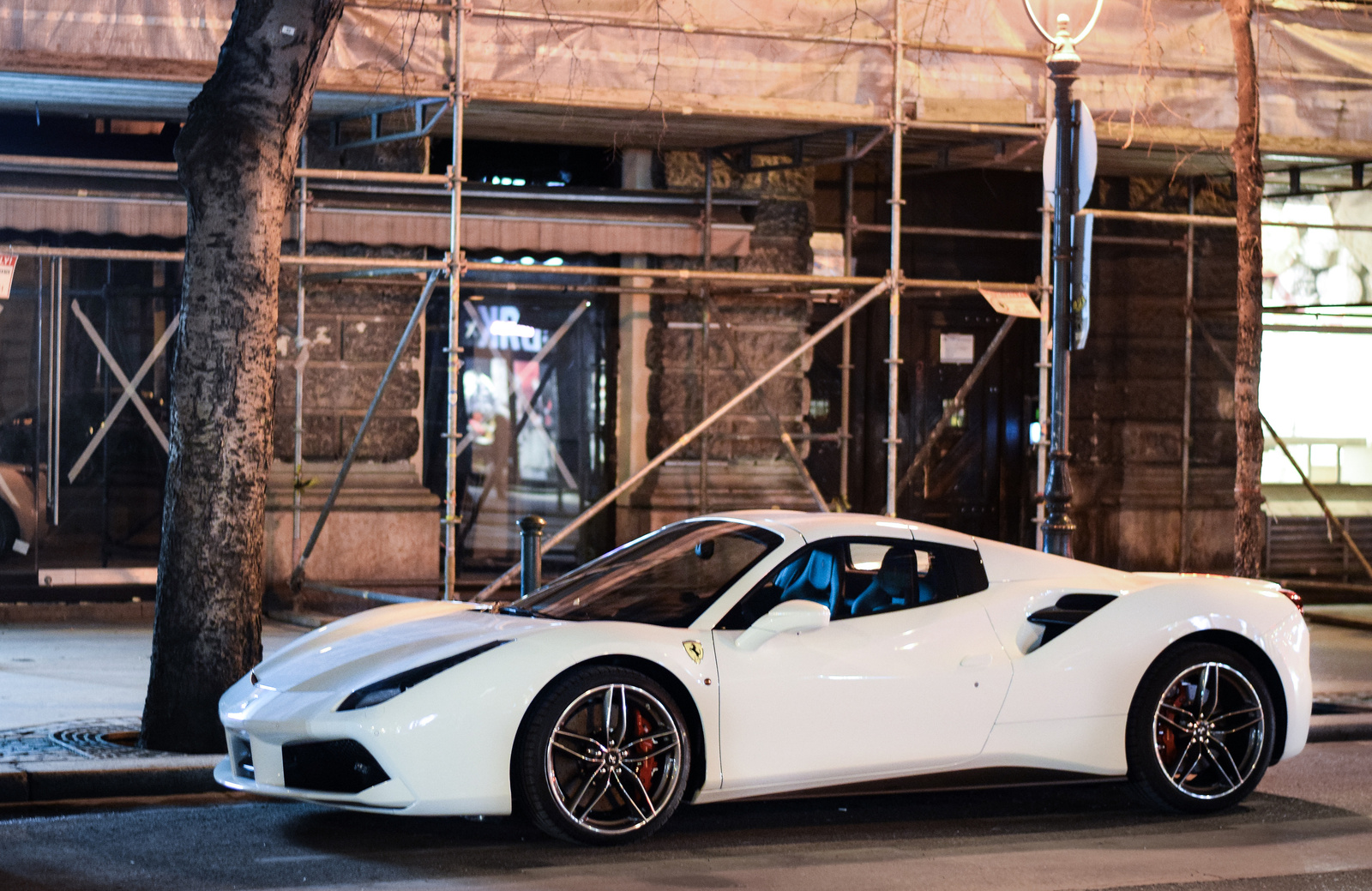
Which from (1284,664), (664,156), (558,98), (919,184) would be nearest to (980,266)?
(919,184)

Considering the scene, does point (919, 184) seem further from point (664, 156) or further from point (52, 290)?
point (52, 290)

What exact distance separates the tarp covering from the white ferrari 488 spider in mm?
5097

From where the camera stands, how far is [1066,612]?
24.3ft

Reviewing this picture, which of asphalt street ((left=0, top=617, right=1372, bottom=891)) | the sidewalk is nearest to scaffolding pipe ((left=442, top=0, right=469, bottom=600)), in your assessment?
the sidewalk

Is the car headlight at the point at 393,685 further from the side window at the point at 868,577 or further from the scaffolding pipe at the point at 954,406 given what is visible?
the scaffolding pipe at the point at 954,406

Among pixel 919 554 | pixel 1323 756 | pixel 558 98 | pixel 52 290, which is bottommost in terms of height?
pixel 1323 756

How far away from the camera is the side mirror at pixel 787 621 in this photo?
666cm

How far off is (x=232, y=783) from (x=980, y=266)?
11.0m

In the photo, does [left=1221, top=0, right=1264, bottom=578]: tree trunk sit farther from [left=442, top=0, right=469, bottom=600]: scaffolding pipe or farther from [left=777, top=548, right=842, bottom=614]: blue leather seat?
[left=442, top=0, right=469, bottom=600]: scaffolding pipe

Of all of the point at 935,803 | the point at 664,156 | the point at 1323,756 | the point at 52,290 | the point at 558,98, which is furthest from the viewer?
the point at 664,156

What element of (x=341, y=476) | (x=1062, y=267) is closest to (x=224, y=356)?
(x=341, y=476)

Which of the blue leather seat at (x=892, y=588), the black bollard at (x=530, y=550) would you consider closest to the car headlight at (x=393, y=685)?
the blue leather seat at (x=892, y=588)

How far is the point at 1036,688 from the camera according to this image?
7.19m

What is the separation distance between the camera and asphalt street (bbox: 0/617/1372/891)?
20.0 ft
